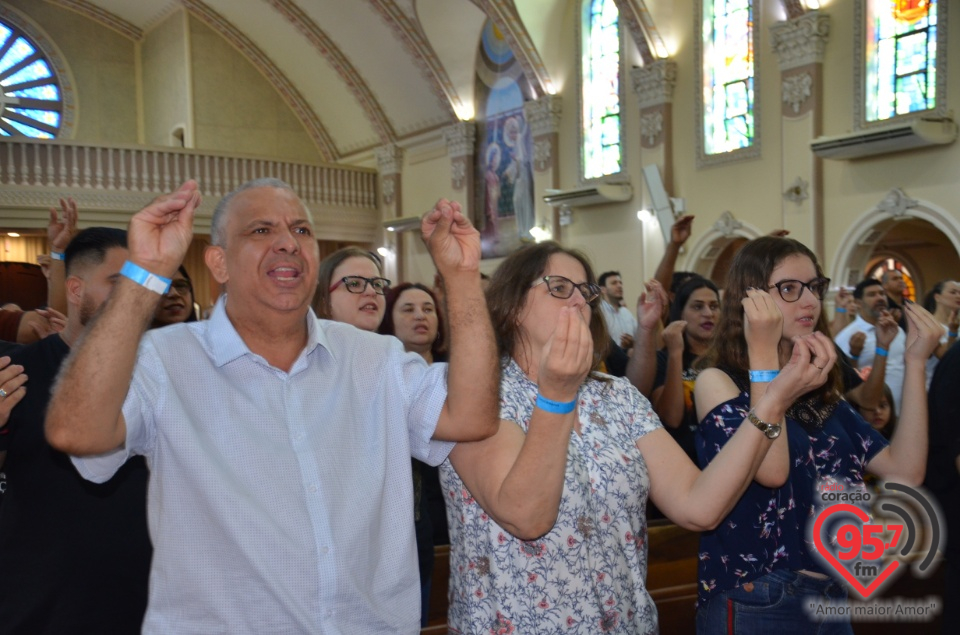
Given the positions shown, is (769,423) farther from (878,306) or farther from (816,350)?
(878,306)

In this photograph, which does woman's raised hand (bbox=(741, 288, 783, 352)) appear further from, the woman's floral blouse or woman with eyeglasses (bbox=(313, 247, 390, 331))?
woman with eyeglasses (bbox=(313, 247, 390, 331))

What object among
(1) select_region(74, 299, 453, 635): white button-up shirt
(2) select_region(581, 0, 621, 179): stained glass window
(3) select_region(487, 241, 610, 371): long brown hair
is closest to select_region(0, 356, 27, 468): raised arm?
(1) select_region(74, 299, 453, 635): white button-up shirt

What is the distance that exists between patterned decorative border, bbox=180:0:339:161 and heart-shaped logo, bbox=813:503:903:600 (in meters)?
17.7

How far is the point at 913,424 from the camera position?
2498mm

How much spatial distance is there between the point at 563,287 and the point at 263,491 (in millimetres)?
838

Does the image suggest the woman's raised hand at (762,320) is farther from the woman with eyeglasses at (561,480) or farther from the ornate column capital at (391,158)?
the ornate column capital at (391,158)

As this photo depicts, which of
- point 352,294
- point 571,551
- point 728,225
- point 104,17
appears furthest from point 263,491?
point 104,17

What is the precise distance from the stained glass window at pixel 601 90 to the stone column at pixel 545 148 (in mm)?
557

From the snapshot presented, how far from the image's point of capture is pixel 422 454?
6.32ft

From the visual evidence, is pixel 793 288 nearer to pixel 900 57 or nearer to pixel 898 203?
pixel 898 203

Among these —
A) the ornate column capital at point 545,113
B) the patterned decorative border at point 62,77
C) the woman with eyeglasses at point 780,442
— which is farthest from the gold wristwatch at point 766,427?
the patterned decorative border at point 62,77

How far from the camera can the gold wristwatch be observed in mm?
2018

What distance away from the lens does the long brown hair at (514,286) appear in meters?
2.15

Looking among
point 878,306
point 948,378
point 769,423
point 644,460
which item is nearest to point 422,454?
point 644,460
